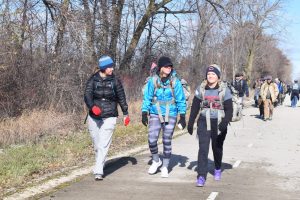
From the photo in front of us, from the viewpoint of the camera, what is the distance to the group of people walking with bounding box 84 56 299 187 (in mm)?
7383

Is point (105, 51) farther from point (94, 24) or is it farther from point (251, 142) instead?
point (251, 142)

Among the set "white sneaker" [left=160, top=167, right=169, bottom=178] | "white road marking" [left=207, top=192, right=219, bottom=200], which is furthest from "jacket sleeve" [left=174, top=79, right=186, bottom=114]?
"white road marking" [left=207, top=192, right=219, bottom=200]

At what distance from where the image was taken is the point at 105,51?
1978 centimetres

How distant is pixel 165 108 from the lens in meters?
7.82

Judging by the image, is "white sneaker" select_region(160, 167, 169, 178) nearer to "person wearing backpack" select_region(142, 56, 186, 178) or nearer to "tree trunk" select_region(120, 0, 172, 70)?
"person wearing backpack" select_region(142, 56, 186, 178)

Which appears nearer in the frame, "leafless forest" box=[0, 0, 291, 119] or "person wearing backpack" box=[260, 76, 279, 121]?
"leafless forest" box=[0, 0, 291, 119]

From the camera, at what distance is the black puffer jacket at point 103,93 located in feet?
24.5

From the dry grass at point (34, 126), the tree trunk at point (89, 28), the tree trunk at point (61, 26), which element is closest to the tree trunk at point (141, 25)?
the tree trunk at point (89, 28)

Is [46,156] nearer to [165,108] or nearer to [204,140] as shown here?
[165,108]

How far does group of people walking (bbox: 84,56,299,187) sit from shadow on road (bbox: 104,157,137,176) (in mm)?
723

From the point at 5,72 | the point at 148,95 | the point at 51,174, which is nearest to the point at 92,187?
the point at 51,174

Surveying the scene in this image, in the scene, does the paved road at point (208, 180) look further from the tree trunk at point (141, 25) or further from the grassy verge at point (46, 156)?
the tree trunk at point (141, 25)

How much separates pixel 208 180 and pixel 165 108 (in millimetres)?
1310

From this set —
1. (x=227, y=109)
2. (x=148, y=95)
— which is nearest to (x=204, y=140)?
(x=227, y=109)
